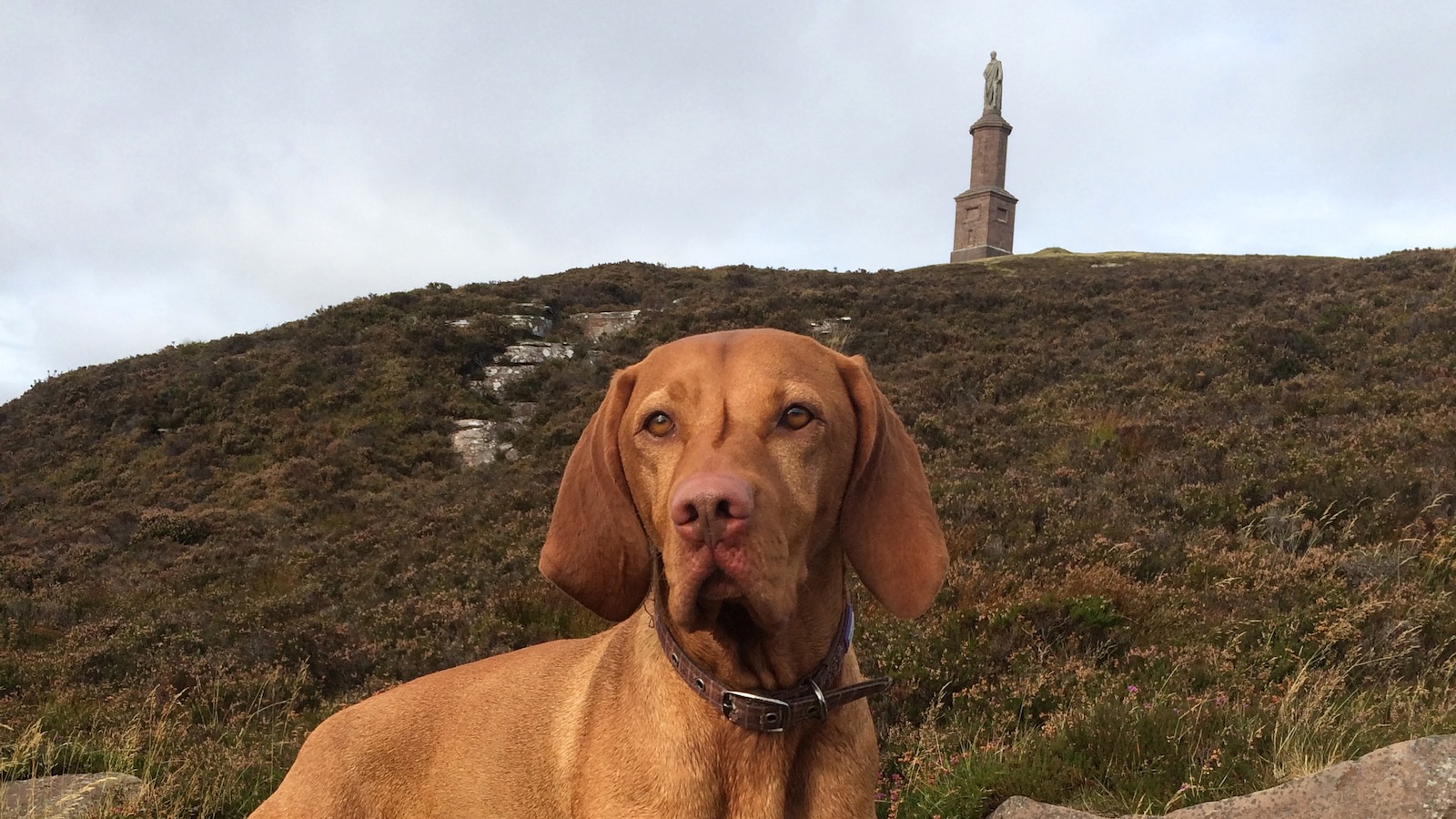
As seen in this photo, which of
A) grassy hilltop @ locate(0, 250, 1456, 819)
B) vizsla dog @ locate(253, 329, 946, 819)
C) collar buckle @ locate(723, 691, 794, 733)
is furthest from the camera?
grassy hilltop @ locate(0, 250, 1456, 819)

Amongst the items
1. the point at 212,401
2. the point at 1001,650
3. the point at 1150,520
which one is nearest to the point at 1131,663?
the point at 1001,650

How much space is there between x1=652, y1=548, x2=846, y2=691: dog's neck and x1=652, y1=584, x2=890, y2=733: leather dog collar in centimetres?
2

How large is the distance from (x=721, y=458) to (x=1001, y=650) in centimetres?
378

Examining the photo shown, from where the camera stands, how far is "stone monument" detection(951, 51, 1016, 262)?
4644 cm

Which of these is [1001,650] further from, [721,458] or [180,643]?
[180,643]

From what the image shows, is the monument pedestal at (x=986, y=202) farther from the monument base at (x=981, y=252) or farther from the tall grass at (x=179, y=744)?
the tall grass at (x=179, y=744)

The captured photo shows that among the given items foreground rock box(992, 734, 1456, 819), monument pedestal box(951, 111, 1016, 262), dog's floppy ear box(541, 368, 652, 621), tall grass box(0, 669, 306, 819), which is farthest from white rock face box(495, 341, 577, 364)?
monument pedestal box(951, 111, 1016, 262)

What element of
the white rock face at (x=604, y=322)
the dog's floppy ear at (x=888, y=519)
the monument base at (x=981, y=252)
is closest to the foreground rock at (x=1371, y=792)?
the dog's floppy ear at (x=888, y=519)

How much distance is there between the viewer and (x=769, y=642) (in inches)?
76.5

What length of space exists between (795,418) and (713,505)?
39 cm

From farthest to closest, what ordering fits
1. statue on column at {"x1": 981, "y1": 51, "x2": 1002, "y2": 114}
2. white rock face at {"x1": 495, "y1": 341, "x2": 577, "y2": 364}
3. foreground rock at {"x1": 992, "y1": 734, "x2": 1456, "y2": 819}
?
statue on column at {"x1": 981, "y1": 51, "x2": 1002, "y2": 114}, white rock face at {"x1": 495, "y1": 341, "x2": 577, "y2": 364}, foreground rock at {"x1": 992, "y1": 734, "x2": 1456, "y2": 819}

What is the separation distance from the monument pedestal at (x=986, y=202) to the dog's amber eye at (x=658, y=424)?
1843 inches

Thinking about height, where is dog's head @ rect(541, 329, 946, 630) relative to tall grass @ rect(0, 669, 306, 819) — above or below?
above

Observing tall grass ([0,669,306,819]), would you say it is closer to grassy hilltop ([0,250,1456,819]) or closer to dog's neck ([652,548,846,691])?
grassy hilltop ([0,250,1456,819])
